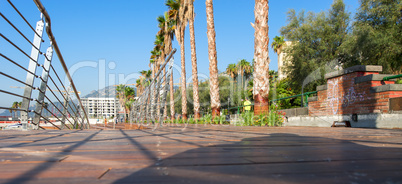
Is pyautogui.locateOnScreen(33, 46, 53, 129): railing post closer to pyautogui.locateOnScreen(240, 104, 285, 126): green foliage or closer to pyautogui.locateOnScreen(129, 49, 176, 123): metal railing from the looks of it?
pyautogui.locateOnScreen(129, 49, 176, 123): metal railing

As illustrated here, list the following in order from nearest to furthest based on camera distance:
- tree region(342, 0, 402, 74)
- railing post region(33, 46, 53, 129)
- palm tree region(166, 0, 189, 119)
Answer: railing post region(33, 46, 53, 129) < tree region(342, 0, 402, 74) < palm tree region(166, 0, 189, 119)

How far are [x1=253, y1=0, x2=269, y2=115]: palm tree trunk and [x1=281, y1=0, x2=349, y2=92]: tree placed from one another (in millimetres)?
11817

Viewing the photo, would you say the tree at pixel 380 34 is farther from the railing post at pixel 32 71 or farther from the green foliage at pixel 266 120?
the railing post at pixel 32 71

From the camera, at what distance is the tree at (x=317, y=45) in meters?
19.1

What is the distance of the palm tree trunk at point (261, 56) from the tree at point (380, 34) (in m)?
8.89

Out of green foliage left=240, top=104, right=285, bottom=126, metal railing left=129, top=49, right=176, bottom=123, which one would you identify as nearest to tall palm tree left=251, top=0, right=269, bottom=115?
green foliage left=240, top=104, right=285, bottom=126

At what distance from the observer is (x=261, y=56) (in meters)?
8.34

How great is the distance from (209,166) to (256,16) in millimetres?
7978

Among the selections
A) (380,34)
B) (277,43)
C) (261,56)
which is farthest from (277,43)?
(261,56)

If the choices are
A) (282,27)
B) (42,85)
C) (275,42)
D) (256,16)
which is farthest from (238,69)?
(42,85)

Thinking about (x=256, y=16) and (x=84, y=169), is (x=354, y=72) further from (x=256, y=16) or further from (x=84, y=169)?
(x=84, y=169)

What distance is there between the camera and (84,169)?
103 centimetres

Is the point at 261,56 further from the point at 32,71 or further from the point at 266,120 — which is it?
the point at 32,71

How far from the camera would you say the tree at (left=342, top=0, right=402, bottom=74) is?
551 inches
